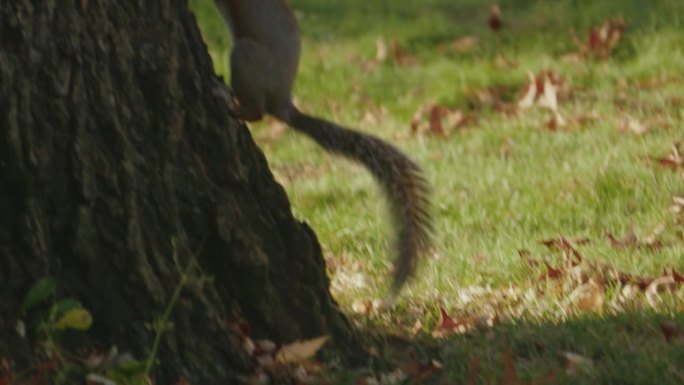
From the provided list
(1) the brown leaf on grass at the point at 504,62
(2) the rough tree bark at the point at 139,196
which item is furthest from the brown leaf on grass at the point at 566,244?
(1) the brown leaf on grass at the point at 504,62

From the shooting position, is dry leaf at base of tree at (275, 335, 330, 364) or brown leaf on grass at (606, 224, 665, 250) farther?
brown leaf on grass at (606, 224, 665, 250)

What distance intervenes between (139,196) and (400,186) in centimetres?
112

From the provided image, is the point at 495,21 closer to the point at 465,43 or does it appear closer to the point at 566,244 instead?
the point at 465,43

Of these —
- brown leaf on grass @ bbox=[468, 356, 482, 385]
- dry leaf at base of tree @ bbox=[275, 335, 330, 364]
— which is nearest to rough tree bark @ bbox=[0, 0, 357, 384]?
dry leaf at base of tree @ bbox=[275, 335, 330, 364]

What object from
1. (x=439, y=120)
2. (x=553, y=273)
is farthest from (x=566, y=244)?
(x=439, y=120)

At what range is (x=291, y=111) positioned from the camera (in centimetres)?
441

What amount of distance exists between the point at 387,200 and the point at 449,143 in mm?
2507

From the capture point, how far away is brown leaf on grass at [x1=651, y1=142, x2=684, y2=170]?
5.50 meters

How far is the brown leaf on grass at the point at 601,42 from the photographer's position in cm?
766

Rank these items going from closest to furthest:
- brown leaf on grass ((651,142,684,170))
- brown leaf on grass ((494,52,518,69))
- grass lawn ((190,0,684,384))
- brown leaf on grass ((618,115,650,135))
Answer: grass lawn ((190,0,684,384))
brown leaf on grass ((651,142,684,170))
brown leaf on grass ((618,115,650,135))
brown leaf on grass ((494,52,518,69))

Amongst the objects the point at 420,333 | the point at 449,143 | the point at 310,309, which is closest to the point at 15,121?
the point at 310,309

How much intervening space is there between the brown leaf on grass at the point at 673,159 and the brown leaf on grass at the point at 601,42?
2.02m

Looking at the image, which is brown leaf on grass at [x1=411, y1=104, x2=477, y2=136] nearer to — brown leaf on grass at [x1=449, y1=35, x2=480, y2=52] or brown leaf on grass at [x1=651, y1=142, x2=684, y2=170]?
brown leaf on grass at [x1=449, y1=35, x2=480, y2=52]

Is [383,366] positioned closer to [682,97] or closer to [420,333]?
[420,333]
